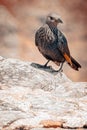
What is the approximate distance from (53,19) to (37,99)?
2.97 m

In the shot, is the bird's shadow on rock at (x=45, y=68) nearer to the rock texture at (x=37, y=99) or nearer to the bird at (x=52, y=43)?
the rock texture at (x=37, y=99)

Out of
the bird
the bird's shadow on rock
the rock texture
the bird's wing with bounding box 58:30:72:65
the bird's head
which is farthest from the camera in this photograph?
the bird's wing with bounding box 58:30:72:65

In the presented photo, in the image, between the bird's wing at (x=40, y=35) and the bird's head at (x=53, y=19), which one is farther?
the bird's wing at (x=40, y=35)

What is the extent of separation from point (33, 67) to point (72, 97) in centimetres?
148

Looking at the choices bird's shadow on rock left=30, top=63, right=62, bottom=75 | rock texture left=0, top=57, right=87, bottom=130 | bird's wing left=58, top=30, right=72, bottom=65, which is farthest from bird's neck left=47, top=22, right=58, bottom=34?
rock texture left=0, top=57, right=87, bottom=130

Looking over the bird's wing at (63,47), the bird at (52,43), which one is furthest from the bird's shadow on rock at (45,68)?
the bird's wing at (63,47)

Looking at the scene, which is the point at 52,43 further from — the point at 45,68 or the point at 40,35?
the point at 45,68

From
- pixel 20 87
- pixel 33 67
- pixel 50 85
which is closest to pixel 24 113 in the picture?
pixel 20 87

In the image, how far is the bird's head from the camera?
33.2 ft

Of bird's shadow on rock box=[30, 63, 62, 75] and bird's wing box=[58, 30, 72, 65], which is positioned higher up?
bird's wing box=[58, 30, 72, 65]

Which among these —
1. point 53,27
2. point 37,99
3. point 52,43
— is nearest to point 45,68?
point 52,43

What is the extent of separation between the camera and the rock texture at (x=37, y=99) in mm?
7014

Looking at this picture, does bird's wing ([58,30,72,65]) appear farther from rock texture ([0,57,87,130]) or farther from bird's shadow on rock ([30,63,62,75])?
rock texture ([0,57,87,130])

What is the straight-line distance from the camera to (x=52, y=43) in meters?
10.5
